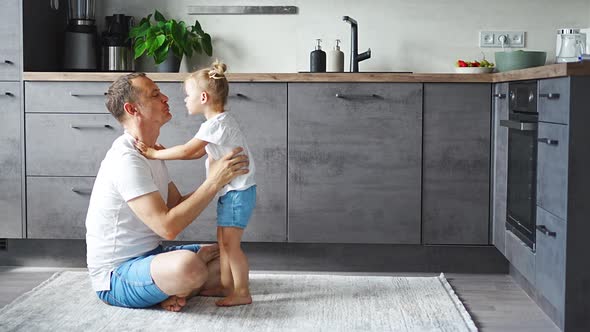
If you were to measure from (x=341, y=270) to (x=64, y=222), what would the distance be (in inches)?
52.2

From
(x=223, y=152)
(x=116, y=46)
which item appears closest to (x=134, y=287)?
(x=223, y=152)

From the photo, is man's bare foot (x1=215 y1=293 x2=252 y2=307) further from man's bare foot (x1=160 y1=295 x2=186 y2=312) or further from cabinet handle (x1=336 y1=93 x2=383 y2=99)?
cabinet handle (x1=336 y1=93 x2=383 y2=99)

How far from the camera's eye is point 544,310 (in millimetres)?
3365

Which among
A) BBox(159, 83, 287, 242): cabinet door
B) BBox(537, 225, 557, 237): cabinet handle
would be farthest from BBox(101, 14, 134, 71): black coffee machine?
BBox(537, 225, 557, 237): cabinet handle

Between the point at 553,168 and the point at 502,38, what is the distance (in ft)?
5.76

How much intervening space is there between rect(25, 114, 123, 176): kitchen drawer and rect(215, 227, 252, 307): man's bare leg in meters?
1.08

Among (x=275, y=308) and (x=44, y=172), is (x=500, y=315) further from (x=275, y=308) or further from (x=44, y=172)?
(x=44, y=172)

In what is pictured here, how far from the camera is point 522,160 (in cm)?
348

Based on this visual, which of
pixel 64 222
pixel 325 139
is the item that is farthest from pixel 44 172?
pixel 325 139

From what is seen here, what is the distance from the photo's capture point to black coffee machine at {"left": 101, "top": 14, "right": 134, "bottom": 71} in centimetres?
457

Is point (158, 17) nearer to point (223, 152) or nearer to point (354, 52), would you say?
point (354, 52)

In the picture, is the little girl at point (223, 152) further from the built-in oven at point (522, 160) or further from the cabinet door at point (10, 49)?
the cabinet door at point (10, 49)

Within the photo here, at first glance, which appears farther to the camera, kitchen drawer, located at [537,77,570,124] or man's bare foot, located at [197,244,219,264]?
man's bare foot, located at [197,244,219,264]

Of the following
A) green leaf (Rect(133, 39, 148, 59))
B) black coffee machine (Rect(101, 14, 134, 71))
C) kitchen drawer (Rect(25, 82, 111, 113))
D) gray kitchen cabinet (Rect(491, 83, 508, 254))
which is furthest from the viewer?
black coffee machine (Rect(101, 14, 134, 71))
